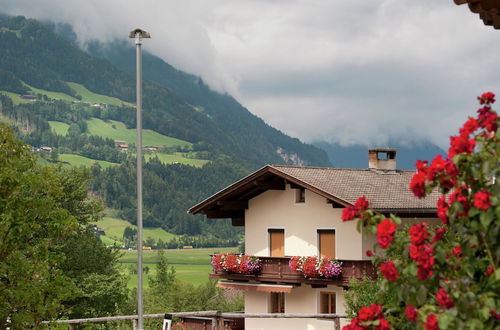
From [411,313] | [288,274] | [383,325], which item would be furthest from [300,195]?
[411,313]

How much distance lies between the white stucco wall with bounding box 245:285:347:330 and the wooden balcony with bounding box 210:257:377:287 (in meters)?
0.81

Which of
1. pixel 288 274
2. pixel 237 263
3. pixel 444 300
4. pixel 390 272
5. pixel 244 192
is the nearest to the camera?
pixel 444 300

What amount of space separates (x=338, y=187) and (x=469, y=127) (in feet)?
103

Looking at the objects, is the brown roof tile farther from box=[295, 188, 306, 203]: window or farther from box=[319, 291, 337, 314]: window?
box=[319, 291, 337, 314]: window

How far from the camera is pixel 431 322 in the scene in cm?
619

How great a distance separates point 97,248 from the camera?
2340 inches

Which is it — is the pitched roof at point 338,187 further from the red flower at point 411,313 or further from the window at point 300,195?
the red flower at point 411,313

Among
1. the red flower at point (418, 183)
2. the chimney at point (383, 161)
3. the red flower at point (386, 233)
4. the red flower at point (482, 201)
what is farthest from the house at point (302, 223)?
the red flower at point (482, 201)

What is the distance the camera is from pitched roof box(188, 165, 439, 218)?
36.8 metres

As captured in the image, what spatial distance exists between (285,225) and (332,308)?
14.1ft

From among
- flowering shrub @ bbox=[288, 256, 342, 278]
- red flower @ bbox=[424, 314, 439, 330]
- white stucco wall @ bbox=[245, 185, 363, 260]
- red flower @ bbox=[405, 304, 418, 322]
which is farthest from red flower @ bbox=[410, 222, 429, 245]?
white stucco wall @ bbox=[245, 185, 363, 260]

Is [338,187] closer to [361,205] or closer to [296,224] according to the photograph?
[296,224]

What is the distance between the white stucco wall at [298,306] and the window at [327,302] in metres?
0.14

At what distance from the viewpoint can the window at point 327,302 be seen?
1515 inches
